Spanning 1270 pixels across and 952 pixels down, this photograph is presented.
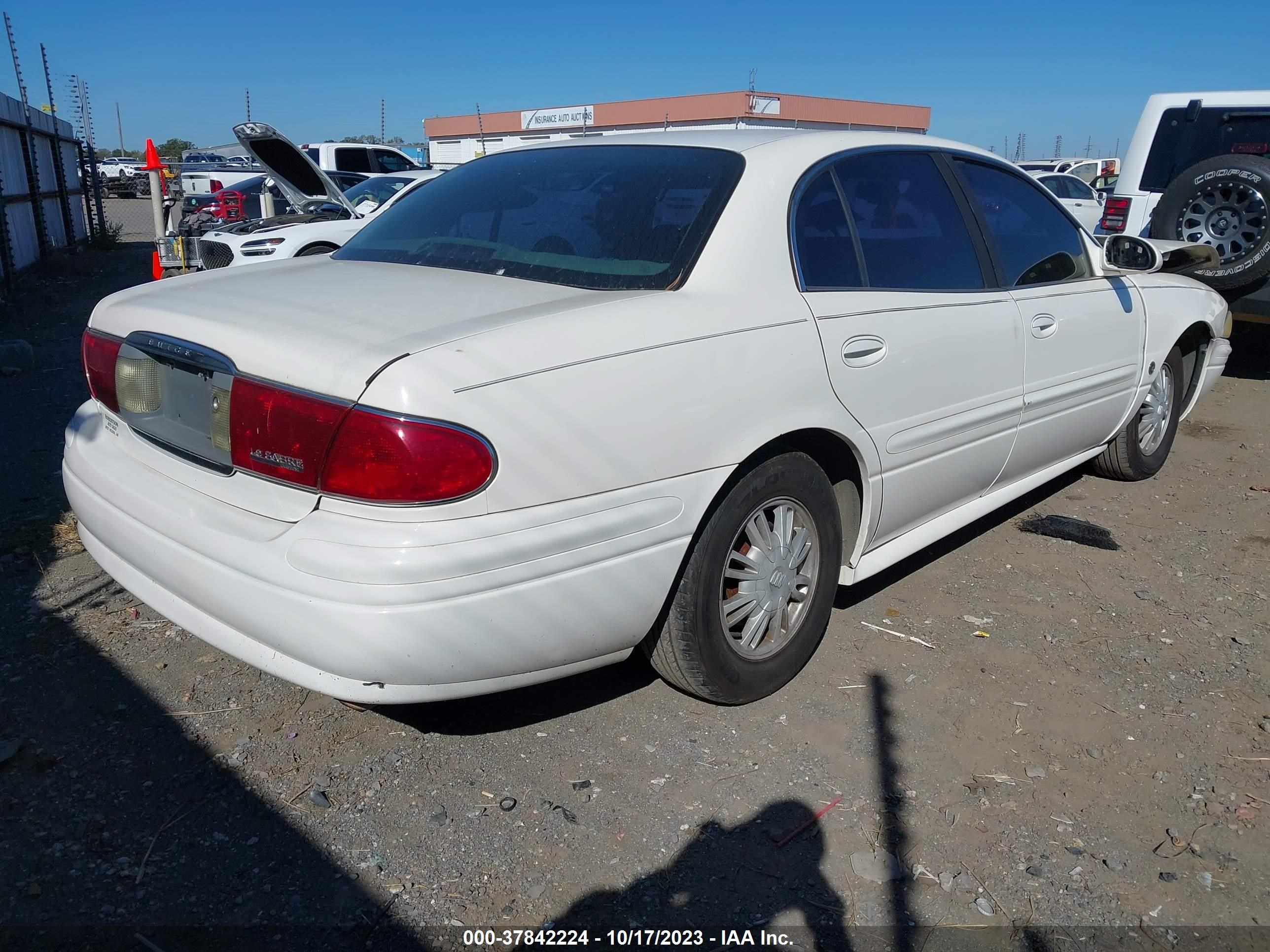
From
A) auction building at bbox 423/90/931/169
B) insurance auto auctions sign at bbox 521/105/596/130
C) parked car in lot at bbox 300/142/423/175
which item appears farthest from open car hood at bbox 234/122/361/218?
insurance auto auctions sign at bbox 521/105/596/130

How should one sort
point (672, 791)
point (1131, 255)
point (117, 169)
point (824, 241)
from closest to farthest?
1. point (672, 791)
2. point (824, 241)
3. point (1131, 255)
4. point (117, 169)

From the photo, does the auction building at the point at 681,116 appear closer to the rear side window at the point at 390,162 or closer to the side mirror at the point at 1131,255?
the rear side window at the point at 390,162

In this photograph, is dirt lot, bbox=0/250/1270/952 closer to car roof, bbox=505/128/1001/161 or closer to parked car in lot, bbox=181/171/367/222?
car roof, bbox=505/128/1001/161

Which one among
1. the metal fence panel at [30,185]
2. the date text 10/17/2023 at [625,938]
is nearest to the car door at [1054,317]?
the date text 10/17/2023 at [625,938]

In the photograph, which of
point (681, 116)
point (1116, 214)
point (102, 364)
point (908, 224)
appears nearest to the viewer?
point (102, 364)

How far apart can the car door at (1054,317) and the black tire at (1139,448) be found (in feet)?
1.87

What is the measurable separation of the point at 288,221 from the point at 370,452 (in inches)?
335

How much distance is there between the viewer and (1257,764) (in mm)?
2768

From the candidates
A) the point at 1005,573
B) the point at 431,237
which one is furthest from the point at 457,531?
the point at 1005,573

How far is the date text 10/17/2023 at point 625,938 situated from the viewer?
2.09 metres

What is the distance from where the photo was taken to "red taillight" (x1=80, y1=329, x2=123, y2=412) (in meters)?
2.75

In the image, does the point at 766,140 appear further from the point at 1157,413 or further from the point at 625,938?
the point at 1157,413

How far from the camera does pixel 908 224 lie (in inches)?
134

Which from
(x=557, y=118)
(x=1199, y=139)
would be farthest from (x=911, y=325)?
(x=557, y=118)
